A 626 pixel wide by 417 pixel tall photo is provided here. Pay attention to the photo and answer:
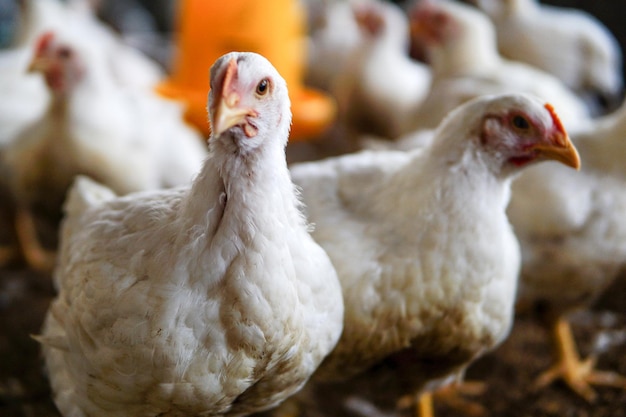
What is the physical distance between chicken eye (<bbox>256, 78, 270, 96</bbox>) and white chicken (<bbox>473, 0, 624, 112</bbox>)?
231cm

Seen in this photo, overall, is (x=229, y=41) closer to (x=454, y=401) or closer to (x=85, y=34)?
(x=85, y=34)

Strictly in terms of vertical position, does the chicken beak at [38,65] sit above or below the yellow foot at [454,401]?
above

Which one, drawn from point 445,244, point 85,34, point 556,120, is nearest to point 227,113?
point 445,244

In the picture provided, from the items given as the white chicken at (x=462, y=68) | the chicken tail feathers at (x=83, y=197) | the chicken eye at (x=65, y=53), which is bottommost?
the chicken tail feathers at (x=83, y=197)

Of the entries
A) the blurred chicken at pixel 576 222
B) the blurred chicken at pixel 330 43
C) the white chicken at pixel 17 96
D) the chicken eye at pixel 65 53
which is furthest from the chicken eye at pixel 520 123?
the blurred chicken at pixel 330 43

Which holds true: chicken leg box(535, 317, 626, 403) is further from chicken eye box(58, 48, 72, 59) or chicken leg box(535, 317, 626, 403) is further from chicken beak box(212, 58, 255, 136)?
chicken eye box(58, 48, 72, 59)

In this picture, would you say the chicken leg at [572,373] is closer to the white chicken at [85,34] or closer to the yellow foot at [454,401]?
the yellow foot at [454,401]

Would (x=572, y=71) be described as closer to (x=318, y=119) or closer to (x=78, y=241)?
Answer: (x=318, y=119)

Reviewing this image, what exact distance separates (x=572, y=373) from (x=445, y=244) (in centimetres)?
94

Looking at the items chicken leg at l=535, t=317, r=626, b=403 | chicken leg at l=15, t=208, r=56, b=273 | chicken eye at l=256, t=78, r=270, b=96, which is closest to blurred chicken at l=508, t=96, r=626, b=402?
chicken leg at l=535, t=317, r=626, b=403

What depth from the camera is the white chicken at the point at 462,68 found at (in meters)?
2.36

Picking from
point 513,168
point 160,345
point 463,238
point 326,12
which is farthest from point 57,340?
point 326,12

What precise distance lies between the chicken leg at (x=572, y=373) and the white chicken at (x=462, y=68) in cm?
77

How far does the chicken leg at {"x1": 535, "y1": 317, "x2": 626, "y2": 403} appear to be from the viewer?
6.59ft
